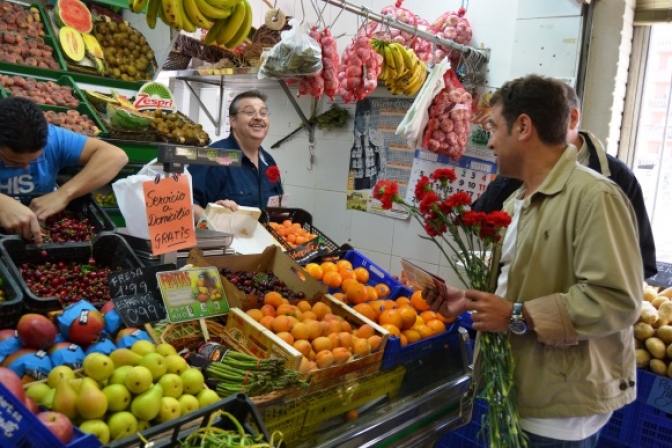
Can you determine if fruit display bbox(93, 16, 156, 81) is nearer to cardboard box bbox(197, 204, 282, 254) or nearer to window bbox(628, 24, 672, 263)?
cardboard box bbox(197, 204, 282, 254)

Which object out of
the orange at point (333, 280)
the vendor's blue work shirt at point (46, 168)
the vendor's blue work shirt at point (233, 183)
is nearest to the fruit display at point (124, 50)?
the vendor's blue work shirt at point (233, 183)

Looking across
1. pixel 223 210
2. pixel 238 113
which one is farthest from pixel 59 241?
pixel 238 113

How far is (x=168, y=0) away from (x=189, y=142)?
5.54ft

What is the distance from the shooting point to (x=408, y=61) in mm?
4039

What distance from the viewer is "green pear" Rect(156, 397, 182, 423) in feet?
4.51

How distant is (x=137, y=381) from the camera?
1366 millimetres

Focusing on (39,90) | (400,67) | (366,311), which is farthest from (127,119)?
(366,311)

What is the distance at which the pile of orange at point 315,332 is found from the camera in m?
1.84

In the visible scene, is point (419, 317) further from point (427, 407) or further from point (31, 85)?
point (31, 85)

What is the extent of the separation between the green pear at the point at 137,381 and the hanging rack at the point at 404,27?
2.48 m

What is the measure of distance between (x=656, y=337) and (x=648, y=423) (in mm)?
469

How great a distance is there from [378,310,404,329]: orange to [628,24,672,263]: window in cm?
283

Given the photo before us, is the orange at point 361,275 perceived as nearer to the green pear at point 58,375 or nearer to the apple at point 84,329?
the apple at point 84,329

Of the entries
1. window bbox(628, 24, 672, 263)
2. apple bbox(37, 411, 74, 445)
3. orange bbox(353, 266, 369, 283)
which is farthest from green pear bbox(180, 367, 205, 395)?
window bbox(628, 24, 672, 263)
